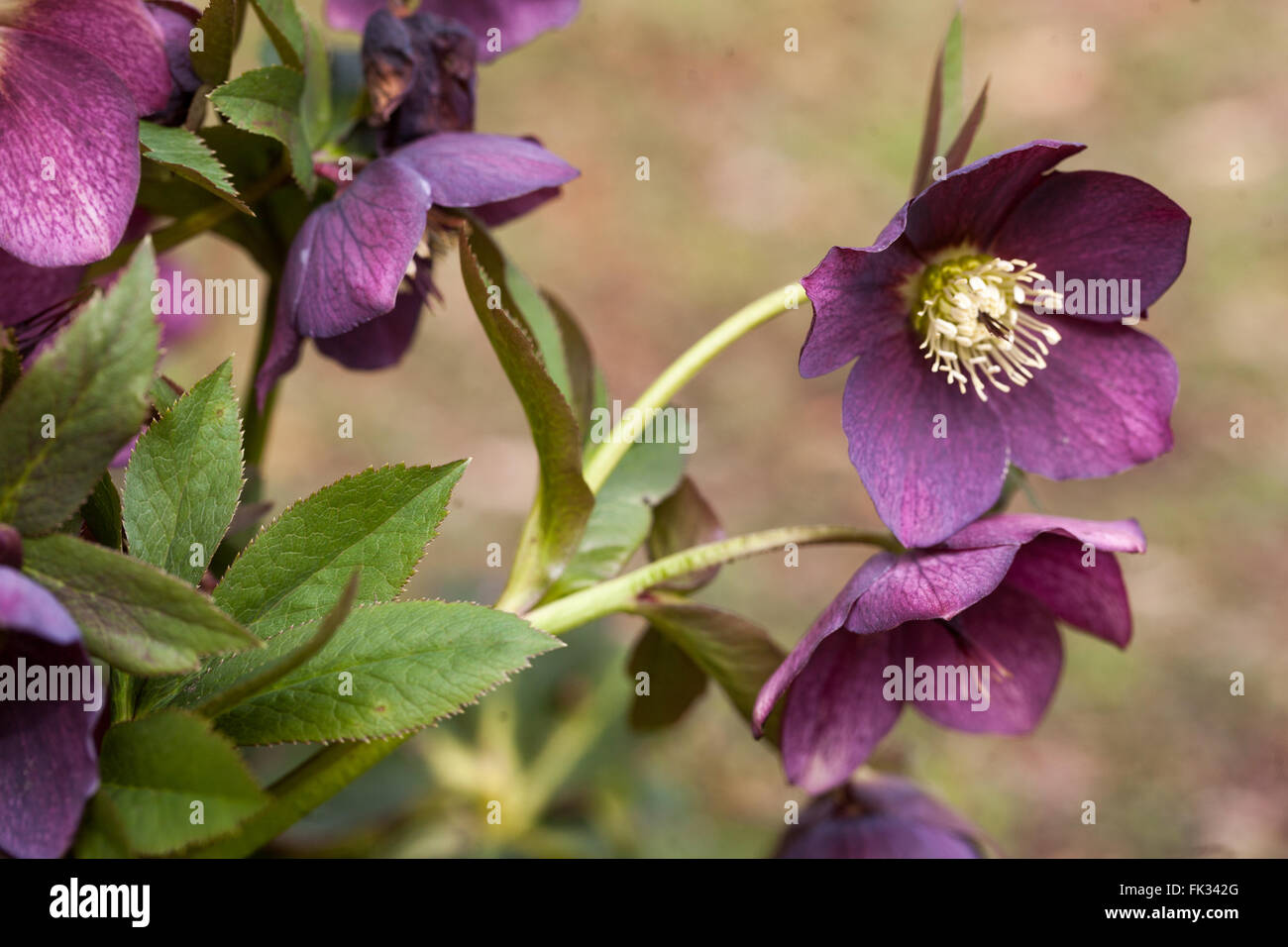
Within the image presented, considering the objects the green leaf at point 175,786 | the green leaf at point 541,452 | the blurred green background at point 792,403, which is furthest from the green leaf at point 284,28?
the blurred green background at point 792,403

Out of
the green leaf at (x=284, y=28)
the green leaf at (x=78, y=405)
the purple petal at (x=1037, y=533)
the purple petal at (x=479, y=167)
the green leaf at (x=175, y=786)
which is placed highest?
the green leaf at (x=284, y=28)

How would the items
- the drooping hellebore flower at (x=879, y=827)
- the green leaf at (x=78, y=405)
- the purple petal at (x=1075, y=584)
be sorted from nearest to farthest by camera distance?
the green leaf at (x=78, y=405)
the purple petal at (x=1075, y=584)
the drooping hellebore flower at (x=879, y=827)

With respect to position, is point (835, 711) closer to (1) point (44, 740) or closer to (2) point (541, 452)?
(2) point (541, 452)

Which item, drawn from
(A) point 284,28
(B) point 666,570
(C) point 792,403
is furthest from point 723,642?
(C) point 792,403

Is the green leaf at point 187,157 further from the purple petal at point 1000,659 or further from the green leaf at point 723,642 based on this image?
the purple petal at point 1000,659

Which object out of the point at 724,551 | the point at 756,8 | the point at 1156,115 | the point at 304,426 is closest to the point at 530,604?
the point at 724,551
